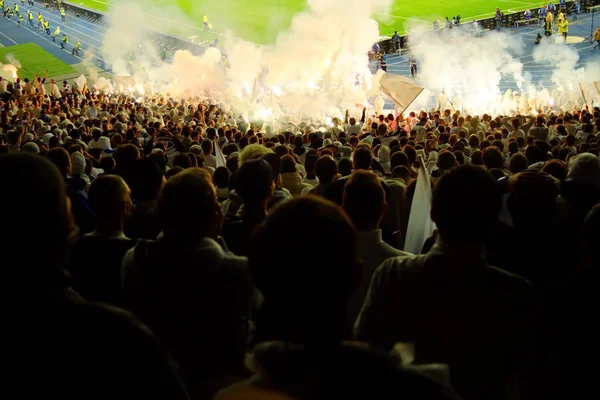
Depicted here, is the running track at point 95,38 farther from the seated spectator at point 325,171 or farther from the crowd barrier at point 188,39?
the seated spectator at point 325,171

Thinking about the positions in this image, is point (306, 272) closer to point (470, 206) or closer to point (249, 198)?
point (470, 206)

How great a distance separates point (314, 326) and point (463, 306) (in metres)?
1.01

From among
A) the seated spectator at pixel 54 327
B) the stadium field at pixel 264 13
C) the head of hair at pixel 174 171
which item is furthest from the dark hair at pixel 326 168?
the stadium field at pixel 264 13

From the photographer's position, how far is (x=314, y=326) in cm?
157

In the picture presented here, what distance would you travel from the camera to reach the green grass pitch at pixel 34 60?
4412 cm

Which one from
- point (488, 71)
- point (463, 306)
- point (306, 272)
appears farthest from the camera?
point (488, 71)

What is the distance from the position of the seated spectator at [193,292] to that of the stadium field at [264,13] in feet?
149

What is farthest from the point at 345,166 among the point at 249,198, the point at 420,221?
the point at 249,198

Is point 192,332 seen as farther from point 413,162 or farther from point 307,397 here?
point 413,162

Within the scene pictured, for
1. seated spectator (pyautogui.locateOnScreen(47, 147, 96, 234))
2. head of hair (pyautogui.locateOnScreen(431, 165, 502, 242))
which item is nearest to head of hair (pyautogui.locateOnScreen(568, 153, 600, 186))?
head of hair (pyautogui.locateOnScreen(431, 165, 502, 242))

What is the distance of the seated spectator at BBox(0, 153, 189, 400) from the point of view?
1.45 meters

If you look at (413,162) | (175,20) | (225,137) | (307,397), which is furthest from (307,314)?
(175,20)

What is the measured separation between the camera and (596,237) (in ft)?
8.57

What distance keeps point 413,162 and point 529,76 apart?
26302mm
